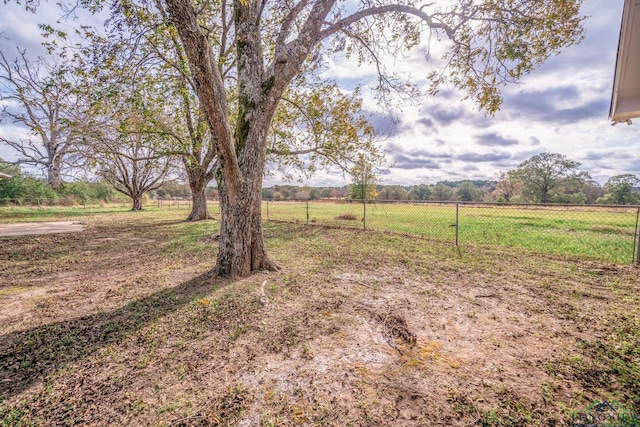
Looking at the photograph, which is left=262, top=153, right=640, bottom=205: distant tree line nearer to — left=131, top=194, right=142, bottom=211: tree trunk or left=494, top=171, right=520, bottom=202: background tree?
left=494, top=171, right=520, bottom=202: background tree

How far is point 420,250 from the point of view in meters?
6.98

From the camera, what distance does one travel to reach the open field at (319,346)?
1819 millimetres

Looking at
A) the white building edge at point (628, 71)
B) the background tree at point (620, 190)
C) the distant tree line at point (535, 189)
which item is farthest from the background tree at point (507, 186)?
the white building edge at point (628, 71)

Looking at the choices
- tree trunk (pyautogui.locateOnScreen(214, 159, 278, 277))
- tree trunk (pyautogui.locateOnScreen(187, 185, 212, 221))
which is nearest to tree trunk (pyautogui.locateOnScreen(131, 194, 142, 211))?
tree trunk (pyautogui.locateOnScreen(187, 185, 212, 221))

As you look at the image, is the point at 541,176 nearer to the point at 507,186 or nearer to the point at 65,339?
the point at 507,186

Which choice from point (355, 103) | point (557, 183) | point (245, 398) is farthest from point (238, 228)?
point (557, 183)

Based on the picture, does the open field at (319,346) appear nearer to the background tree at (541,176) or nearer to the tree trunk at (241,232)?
the tree trunk at (241,232)

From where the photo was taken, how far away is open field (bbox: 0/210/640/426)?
1.82 m

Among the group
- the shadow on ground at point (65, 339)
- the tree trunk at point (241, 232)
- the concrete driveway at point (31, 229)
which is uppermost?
the tree trunk at point (241, 232)

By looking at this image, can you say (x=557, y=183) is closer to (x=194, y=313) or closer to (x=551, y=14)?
(x=551, y=14)

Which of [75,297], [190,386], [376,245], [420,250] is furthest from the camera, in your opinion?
[376,245]

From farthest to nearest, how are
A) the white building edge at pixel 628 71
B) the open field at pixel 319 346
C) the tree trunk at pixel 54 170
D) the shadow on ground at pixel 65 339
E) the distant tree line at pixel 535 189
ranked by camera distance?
the distant tree line at pixel 535 189 < the tree trunk at pixel 54 170 < the white building edge at pixel 628 71 < the shadow on ground at pixel 65 339 < the open field at pixel 319 346

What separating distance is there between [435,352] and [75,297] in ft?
16.7

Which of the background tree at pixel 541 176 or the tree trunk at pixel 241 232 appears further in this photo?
the background tree at pixel 541 176
